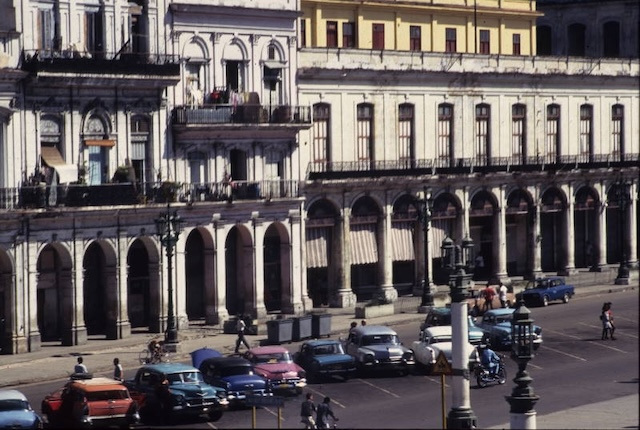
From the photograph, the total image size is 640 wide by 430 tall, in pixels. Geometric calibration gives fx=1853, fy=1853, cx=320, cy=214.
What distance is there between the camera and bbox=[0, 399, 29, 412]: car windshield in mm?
53562

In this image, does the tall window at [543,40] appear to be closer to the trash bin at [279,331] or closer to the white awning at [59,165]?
the white awning at [59,165]

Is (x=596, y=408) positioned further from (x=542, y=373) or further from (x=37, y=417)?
(x=37, y=417)

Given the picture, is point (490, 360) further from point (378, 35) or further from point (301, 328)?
point (378, 35)

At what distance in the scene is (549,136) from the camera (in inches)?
3898

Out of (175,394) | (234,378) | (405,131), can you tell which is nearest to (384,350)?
(234,378)

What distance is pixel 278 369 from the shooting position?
60.2 metres

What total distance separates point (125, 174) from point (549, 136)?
3100 cm

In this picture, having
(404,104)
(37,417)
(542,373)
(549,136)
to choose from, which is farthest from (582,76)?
(37,417)

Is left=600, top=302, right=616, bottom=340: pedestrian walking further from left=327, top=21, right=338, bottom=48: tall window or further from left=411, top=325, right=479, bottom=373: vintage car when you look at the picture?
left=327, top=21, right=338, bottom=48: tall window

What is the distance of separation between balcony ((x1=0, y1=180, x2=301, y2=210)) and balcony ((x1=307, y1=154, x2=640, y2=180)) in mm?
3390

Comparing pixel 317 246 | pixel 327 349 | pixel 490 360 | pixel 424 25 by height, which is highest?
pixel 424 25

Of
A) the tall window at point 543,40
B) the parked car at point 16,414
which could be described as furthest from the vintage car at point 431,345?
the tall window at point 543,40

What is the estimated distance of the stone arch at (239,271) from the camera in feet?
266

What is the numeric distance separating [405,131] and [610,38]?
26.7 m
